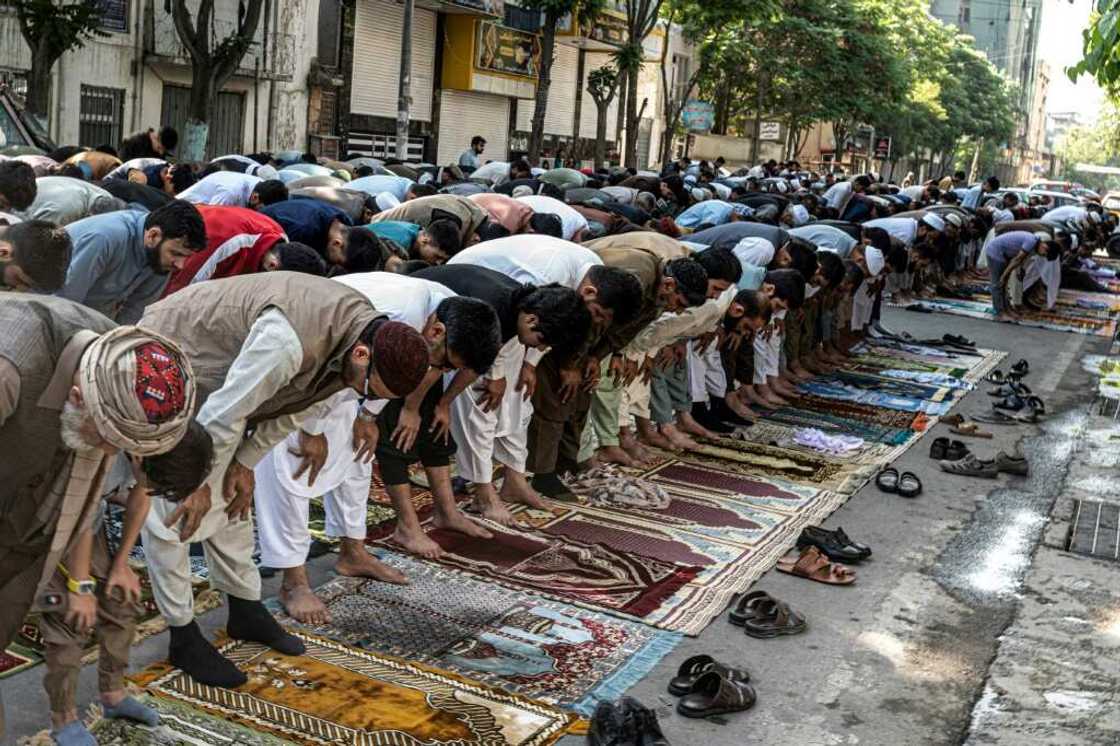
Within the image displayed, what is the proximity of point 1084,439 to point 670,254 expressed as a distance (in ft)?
13.4

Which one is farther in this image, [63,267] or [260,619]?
[63,267]

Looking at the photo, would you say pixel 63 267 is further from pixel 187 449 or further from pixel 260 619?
pixel 187 449

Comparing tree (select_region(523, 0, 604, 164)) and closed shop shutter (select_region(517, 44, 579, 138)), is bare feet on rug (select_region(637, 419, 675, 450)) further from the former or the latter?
closed shop shutter (select_region(517, 44, 579, 138))

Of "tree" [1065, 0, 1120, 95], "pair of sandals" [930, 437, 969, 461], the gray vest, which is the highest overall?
"tree" [1065, 0, 1120, 95]

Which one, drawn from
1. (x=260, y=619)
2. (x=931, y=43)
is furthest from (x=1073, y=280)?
(x=931, y=43)

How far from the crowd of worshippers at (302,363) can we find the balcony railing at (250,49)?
10927 millimetres

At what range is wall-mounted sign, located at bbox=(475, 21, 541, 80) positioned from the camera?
3133 centimetres

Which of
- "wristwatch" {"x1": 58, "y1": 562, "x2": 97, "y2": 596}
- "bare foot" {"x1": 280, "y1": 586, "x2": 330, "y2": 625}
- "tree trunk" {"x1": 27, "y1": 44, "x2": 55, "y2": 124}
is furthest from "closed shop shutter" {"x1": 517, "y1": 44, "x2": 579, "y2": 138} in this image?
"wristwatch" {"x1": 58, "y1": 562, "x2": 97, "y2": 596}

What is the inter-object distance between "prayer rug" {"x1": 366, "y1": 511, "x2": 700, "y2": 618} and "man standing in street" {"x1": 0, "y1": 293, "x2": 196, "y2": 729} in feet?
9.16

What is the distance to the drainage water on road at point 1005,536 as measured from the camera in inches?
264

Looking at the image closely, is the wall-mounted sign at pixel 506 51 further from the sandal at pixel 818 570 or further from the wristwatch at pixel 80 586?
the wristwatch at pixel 80 586

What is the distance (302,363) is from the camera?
4.45 meters

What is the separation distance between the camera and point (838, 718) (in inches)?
197

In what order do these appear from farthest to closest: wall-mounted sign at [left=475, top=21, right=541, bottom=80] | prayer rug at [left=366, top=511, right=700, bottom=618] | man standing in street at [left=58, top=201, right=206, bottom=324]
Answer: wall-mounted sign at [left=475, top=21, right=541, bottom=80], man standing in street at [left=58, top=201, right=206, bottom=324], prayer rug at [left=366, top=511, right=700, bottom=618]
